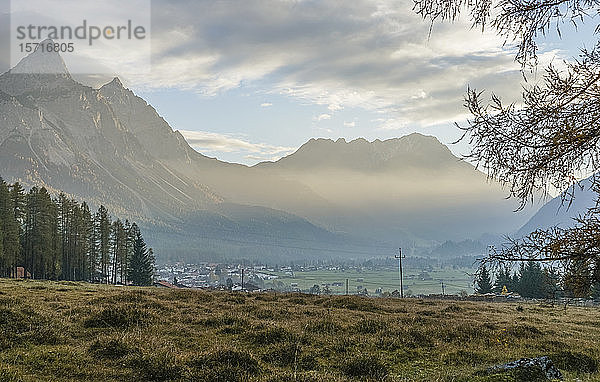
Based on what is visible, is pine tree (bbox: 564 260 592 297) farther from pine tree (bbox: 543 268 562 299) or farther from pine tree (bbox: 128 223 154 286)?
pine tree (bbox: 128 223 154 286)

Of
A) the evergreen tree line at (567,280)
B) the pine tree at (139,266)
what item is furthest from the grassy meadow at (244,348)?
the pine tree at (139,266)

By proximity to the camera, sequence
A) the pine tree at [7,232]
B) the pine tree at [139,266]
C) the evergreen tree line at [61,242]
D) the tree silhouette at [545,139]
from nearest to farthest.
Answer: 1. the tree silhouette at [545,139]
2. the pine tree at [7,232]
3. the evergreen tree line at [61,242]
4. the pine tree at [139,266]

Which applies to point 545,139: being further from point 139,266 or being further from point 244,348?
point 139,266

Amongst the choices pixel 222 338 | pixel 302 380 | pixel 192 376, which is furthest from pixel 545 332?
pixel 192 376

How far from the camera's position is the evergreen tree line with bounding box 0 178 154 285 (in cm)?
5647

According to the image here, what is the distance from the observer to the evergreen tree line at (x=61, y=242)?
5647 centimetres

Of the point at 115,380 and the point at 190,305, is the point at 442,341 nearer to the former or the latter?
the point at 115,380

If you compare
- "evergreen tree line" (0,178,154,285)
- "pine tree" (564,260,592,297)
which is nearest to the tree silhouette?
"pine tree" (564,260,592,297)

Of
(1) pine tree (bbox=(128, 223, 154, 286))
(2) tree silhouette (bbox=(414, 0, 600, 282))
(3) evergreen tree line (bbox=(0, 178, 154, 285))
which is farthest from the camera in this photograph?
(1) pine tree (bbox=(128, 223, 154, 286))

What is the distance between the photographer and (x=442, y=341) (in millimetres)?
13844

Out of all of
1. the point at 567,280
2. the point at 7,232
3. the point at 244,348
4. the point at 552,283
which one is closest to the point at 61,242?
the point at 7,232

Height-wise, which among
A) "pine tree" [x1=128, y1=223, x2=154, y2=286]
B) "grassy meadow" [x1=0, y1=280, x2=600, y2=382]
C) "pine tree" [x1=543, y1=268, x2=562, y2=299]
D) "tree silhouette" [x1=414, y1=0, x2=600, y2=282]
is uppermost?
"tree silhouette" [x1=414, y1=0, x2=600, y2=282]

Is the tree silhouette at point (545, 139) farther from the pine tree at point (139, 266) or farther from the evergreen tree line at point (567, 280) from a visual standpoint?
the pine tree at point (139, 266)

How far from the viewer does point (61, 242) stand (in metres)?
64.4
